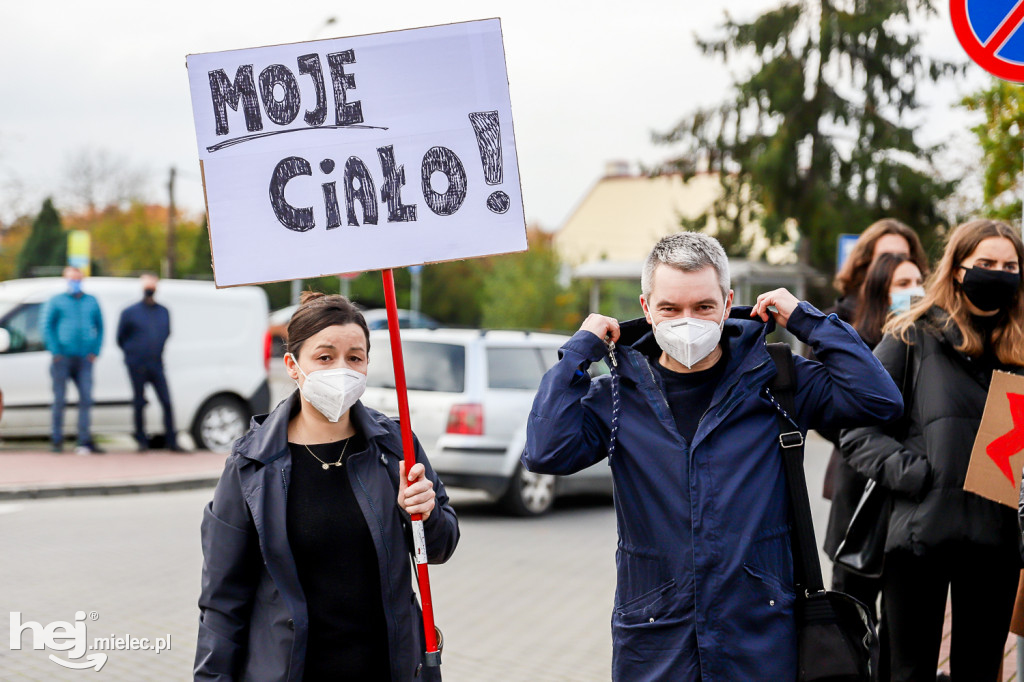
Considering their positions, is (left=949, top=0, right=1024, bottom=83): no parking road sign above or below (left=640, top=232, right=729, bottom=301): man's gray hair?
above

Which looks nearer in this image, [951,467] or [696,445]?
[696,445]

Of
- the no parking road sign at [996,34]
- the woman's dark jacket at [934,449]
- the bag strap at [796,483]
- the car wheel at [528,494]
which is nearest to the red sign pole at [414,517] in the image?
the bag strap at [796,483]

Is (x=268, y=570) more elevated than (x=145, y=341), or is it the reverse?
(x=145, y=341)

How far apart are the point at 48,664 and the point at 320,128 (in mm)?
3977

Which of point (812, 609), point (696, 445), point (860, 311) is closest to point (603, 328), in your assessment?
point (696, 445)

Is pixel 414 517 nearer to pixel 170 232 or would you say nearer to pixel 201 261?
pixel 170 232

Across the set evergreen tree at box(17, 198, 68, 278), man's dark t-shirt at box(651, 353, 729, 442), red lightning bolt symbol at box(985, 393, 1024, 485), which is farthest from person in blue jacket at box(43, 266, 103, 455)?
evergreen tree at box(17, 198, 68, 278)

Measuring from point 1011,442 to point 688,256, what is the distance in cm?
146

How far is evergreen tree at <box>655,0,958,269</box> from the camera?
2877cm

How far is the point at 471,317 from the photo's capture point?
189 feet

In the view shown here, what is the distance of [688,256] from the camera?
292 centimetres

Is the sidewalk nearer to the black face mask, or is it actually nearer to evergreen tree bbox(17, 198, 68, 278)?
the black face mask

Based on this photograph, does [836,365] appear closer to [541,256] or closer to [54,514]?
[54,514]

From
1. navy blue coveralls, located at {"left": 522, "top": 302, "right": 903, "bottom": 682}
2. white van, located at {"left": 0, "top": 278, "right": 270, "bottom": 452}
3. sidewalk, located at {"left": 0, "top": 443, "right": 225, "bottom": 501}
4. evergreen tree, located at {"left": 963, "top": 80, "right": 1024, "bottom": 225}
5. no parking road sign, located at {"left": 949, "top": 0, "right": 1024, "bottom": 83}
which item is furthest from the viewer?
white van, located at {"left": 0, "top": 278, "right": 270, "bottom": 452}
